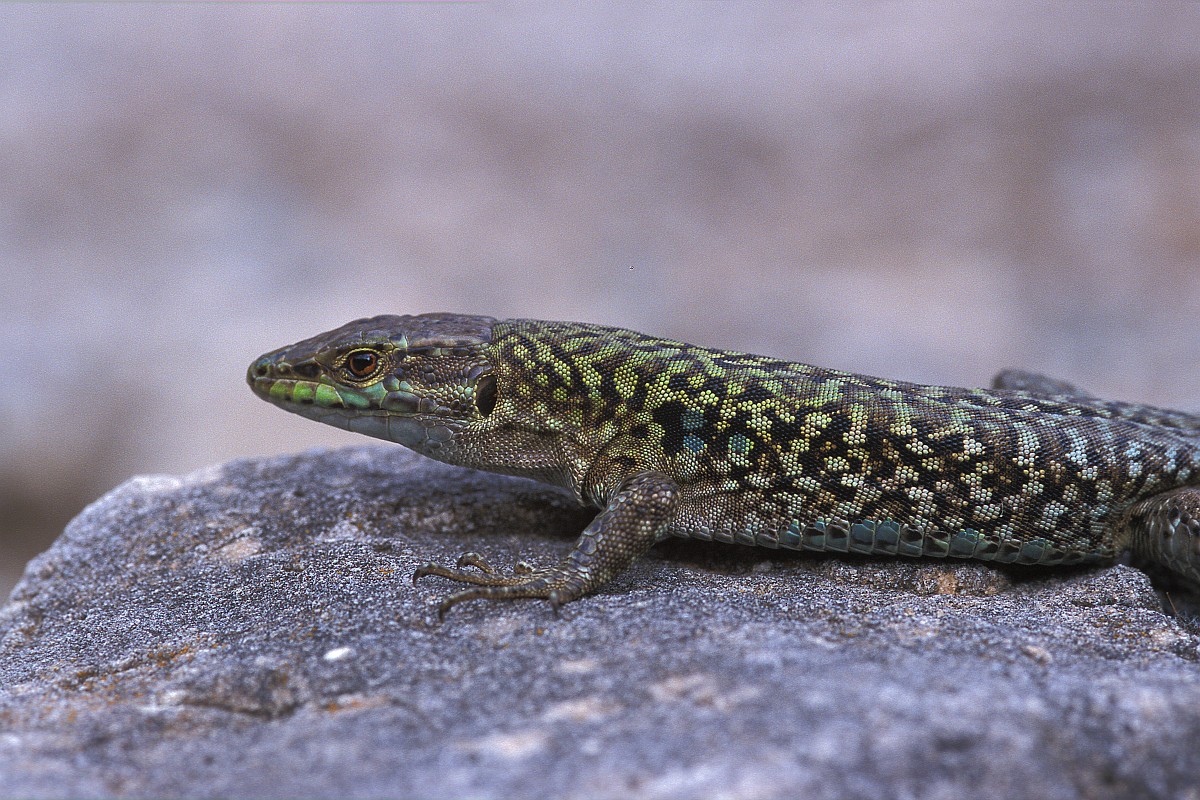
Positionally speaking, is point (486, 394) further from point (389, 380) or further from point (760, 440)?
point (760, 440)

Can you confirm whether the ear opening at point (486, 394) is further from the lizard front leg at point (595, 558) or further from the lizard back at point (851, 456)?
the lizard front leg at point (595, 558)

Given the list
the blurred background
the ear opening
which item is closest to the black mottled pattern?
the ear opening

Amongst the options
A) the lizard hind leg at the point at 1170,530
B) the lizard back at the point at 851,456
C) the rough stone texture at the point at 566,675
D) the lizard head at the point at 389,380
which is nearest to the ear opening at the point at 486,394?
the lizard head at the point at 389,380

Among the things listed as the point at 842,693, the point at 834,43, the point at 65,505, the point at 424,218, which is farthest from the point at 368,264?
the point at 842,693

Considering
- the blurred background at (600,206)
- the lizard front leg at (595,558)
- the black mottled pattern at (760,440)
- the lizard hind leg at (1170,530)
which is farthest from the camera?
the blurred background at (600,206)

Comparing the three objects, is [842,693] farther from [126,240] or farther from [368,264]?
[126,240]

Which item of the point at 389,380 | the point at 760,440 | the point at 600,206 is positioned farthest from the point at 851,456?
the point at 600,206
